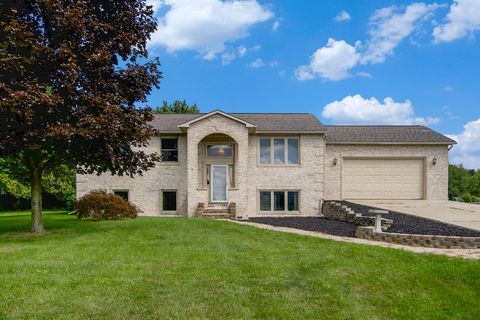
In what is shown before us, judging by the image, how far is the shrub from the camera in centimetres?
1777

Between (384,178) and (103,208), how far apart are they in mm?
16635

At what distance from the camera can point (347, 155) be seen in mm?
23266

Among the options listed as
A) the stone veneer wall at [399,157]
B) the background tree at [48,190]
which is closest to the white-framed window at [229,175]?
the stone veneer wall at [399,157]

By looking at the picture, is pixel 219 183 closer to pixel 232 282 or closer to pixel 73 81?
pixel 73 81

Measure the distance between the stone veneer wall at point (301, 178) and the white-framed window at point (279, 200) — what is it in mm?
241

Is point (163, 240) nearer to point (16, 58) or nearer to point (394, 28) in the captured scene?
point (16, 58)

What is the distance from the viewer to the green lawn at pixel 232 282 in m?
5.62

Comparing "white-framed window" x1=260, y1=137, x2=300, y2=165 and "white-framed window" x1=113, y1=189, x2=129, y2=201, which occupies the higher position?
"white-framed window" x1=260, y1=137, x2=300, y2=165

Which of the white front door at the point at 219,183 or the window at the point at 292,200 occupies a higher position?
the white front door at the point at 219,183

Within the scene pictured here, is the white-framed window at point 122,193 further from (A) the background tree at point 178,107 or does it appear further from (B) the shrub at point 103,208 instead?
(A) the background tree at point 178,107

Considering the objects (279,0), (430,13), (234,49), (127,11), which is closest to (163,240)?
(127,11)

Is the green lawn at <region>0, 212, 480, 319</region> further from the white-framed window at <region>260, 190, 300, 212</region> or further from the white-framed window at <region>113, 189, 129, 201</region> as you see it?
the white-framed window at <region>260, 190, 300, 212</region>

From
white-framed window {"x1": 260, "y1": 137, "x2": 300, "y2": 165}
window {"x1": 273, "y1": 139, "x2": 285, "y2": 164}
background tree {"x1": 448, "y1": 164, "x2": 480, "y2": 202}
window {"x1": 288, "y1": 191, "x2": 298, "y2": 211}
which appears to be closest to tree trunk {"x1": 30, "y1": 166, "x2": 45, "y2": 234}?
white-framed window {"x1": 260, "y1": 137, "x2": 300, "y2": 165}

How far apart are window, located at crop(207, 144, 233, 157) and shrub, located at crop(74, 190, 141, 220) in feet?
19.4
